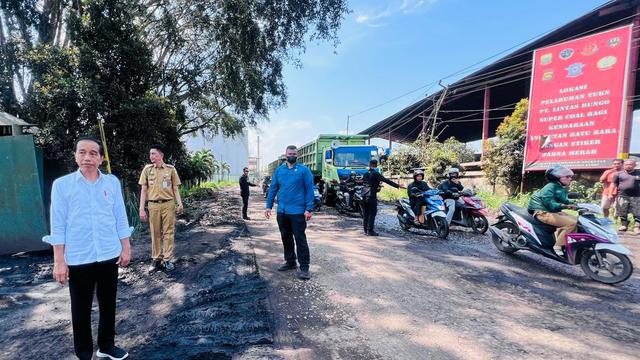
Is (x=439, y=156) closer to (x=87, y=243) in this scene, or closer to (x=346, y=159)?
(x=346, y=159)

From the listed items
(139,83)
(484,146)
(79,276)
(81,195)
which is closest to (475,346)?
(79,276)

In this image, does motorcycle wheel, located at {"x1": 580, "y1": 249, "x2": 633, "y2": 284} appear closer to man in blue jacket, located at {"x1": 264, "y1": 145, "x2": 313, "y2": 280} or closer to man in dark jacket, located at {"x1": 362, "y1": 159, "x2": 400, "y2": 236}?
man in dark jacket, located at {"x1": 362, "y1": 159, "x2": 400, "y2": 236}

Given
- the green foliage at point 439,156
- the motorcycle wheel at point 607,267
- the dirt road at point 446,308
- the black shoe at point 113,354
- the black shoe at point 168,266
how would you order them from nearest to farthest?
the black shoe at point 113,354
the dirt road at point 446,308
the motorcycle wheel at point 607,267
the black shoe at point 168,266
the green foliage at point 439,156

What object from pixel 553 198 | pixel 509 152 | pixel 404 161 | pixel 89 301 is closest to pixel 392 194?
pixel 404 161

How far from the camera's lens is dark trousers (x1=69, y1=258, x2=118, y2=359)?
7.98 feet

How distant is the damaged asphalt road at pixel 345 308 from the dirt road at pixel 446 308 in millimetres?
16

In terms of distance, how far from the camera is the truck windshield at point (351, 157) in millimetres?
12477

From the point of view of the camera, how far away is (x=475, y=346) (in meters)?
2.79

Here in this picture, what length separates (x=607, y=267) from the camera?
4512 millimetres

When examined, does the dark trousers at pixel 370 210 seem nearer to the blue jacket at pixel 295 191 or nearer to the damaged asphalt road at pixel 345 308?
the damaged asphalt road at pixel 345 308

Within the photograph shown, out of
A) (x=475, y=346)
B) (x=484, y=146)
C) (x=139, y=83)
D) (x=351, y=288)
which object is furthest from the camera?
(x=484, y=146)

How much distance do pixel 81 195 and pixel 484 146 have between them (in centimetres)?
1348

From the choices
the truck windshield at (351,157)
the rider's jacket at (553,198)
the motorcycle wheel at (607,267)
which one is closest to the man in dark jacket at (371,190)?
the rider's jacket at (553,198)

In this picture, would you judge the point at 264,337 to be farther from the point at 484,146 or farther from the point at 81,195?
the point at 484,146
